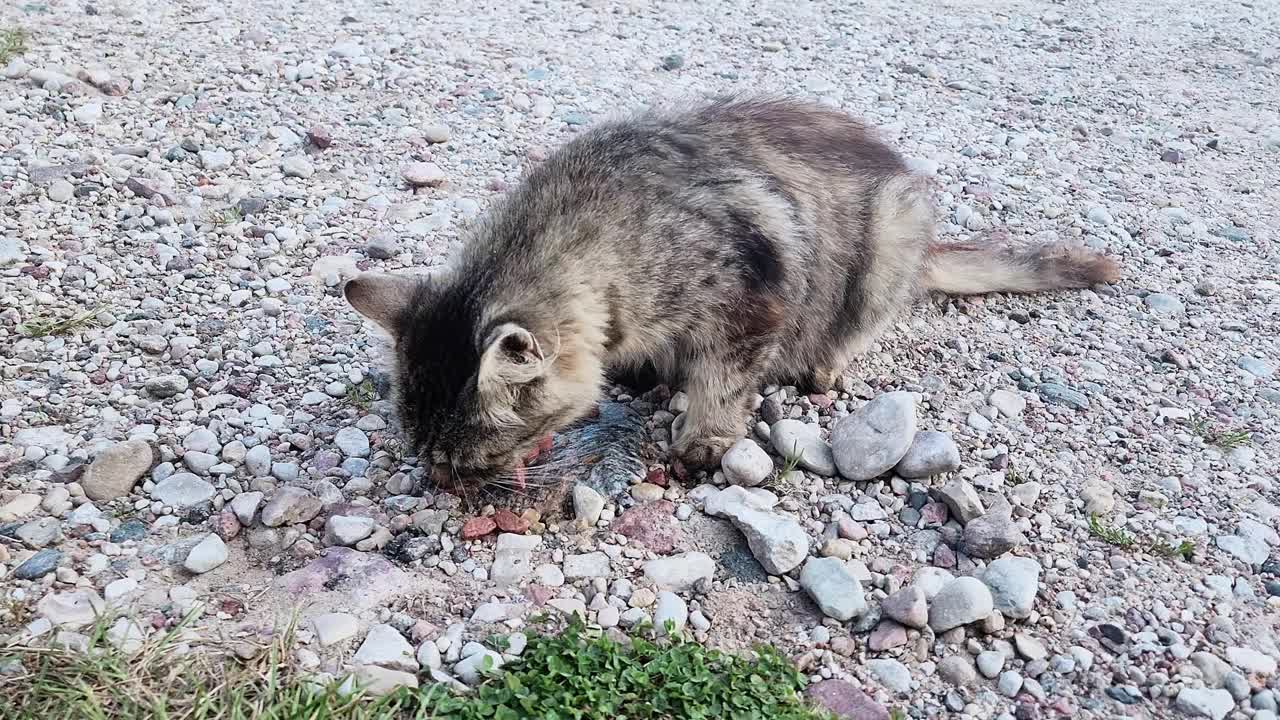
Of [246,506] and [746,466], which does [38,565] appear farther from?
[746,466]

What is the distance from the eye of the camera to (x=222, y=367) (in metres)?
4.80

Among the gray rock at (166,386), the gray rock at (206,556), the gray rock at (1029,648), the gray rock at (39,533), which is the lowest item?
the gray rock at (1029,648)

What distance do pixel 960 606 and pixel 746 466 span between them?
42.3 inches

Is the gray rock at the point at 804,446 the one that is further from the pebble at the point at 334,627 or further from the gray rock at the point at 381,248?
the gray rock at the point at 381,248

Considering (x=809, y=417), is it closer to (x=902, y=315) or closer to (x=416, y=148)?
(x=902, y=315)

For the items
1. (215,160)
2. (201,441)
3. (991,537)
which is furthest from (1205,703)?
(215,160)

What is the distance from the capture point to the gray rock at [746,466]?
4.36 m

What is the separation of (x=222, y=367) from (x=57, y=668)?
1914mm

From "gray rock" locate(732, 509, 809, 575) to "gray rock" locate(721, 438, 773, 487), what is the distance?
322mm

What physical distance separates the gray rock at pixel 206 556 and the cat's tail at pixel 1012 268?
11.9 feet

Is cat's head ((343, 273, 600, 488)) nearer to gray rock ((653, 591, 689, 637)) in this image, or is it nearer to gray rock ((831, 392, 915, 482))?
gray rock ((653, 591, 689, 637))

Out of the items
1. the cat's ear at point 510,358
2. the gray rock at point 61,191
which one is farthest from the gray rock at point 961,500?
the gray rock at point 61,191

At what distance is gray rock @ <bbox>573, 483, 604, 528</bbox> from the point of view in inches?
163

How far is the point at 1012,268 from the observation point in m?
5.66
